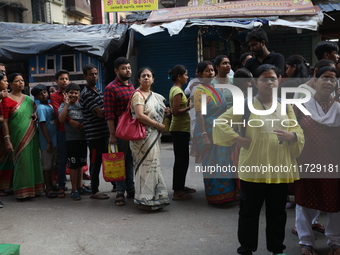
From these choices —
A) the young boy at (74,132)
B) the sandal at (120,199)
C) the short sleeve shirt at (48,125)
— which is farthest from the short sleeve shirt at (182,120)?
the short sleeve shirt at (48,125)

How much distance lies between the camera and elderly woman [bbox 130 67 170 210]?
3.98 metres

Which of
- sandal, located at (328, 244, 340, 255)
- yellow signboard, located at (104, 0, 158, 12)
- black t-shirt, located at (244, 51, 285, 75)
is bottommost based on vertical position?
sandal, located at (328, 244, 340, 255)

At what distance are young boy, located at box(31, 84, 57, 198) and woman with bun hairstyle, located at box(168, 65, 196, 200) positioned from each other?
5.13 feet

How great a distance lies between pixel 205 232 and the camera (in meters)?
3.44

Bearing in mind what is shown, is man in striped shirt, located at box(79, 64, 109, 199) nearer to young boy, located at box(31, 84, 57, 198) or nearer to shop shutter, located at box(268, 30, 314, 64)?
young boy, located at box(31, 84, 57, 198)

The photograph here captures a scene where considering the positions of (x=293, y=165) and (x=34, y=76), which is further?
(x=34, y=76)

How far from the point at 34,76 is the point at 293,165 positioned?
8820 mm

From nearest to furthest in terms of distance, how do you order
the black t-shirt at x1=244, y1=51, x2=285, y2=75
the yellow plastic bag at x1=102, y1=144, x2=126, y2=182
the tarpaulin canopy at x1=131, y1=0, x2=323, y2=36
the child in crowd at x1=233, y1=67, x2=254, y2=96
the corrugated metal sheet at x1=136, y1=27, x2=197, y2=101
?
the child in crowd at x1=233, y1=67, x2=254, y2=96, the black t-shirt at x1=244, y1=51, x2=285, y2=75, the yellow plastic bag at x1=102, y1=144, x2=126, y2=182, the tarpaulin canopy at x1=131, y1=0, x2=323, y2=36, the corrugated metal sheet at x1=136, y1=27, x2=197, y2=101

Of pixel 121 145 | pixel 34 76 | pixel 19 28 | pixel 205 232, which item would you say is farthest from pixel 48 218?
pixel 19 28

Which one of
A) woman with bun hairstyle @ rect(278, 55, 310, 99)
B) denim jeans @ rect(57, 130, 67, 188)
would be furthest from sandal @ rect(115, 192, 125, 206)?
woman with bun hairstyle @ rect(278, 55, 310, 99)

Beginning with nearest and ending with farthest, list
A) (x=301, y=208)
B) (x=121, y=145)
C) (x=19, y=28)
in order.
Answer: (x=301, y=208) → (x=121, y=145) → (x=19, y=28)

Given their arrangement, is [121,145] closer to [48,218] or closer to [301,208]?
[48,218]

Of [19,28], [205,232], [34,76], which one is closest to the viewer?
[205,232]

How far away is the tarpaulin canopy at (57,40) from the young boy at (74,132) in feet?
15.1
